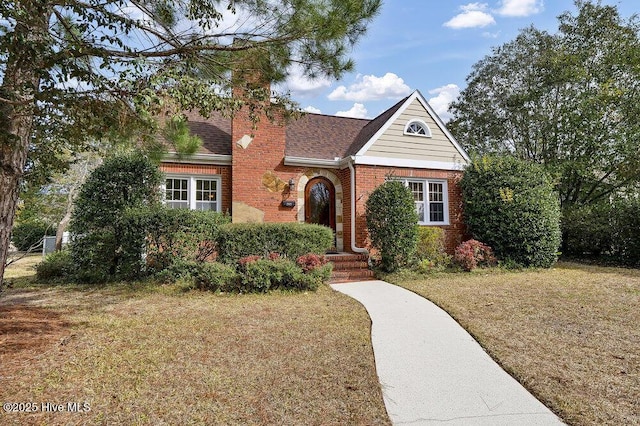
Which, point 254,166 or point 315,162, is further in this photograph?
point 315,162

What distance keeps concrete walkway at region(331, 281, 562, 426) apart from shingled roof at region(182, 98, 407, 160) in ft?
23.1

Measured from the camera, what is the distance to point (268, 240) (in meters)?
8.16

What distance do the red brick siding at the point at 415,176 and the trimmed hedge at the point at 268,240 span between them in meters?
2.12

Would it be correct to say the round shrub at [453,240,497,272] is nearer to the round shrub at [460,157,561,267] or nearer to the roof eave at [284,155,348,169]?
the round shrub at [460,157,561,267]

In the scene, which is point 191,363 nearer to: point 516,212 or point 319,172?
point 319,172

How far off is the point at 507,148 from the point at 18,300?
66.5 ft

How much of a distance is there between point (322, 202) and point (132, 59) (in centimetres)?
800

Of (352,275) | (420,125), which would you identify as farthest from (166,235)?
(420,125)

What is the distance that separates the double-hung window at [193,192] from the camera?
399 inches

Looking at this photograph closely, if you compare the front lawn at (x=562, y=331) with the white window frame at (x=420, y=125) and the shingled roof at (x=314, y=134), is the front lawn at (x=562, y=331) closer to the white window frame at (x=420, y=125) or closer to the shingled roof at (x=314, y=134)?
the white window frame at (x=420, y=125)

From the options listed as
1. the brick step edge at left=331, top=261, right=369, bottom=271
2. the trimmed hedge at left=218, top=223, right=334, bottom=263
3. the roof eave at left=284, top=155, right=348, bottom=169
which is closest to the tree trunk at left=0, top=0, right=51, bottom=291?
the trimmed hedge at left=218, top=223, right=334, bottom=263

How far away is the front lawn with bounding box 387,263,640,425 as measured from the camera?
2953 millimetres

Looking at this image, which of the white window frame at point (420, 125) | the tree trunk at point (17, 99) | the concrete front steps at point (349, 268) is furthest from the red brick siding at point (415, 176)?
the tree trunk at point (17, 99)

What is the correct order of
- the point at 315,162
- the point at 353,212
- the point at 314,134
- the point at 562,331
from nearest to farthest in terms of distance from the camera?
1. the point at 562,331
2. the point at 353,212
3. the point at 315,162
4. the point at 314,134
